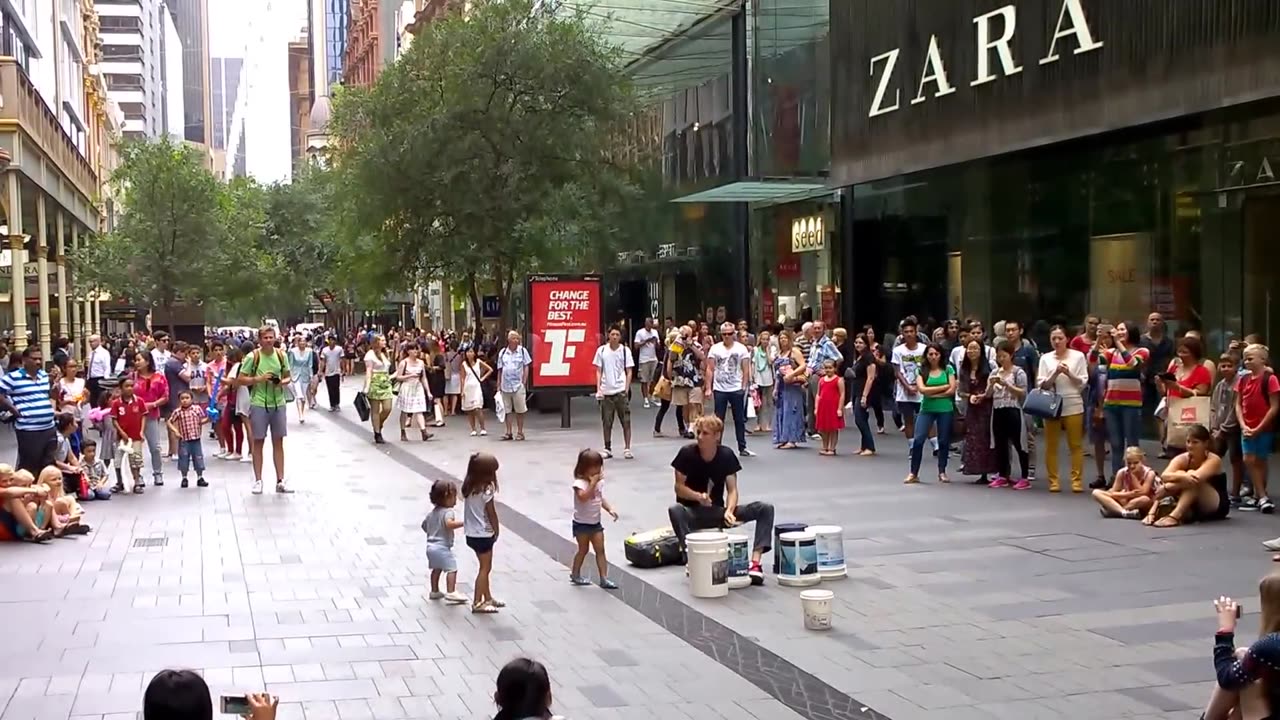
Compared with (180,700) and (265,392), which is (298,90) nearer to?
(265,392)

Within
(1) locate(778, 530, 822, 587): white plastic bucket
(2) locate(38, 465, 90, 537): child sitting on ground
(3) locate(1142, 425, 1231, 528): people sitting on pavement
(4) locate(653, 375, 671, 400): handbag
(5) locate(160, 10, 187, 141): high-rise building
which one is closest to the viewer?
(1) locate(778, 530, 822, 587): white plastic bucket

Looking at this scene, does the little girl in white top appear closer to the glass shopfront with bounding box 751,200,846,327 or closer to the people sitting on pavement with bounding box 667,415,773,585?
the people sitting on pavement with bounding box 667,415,773,585

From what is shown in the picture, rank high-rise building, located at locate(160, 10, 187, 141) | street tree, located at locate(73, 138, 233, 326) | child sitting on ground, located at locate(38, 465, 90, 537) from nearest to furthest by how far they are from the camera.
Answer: child sitting on ground, located at locate(38, 465, 90, 537), street tree, located at locate(73, 138, 233, 326), high-rise building, located at locate(160, 10, 187, 141)

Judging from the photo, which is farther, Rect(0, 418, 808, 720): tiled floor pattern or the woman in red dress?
the woman in red dress

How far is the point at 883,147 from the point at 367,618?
604 inches

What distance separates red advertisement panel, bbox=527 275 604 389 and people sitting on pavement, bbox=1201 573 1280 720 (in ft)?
62.7

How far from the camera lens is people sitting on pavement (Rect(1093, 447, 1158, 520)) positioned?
472 inches

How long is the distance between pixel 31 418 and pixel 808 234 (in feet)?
59.1

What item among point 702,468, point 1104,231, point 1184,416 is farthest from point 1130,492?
point 1104,231

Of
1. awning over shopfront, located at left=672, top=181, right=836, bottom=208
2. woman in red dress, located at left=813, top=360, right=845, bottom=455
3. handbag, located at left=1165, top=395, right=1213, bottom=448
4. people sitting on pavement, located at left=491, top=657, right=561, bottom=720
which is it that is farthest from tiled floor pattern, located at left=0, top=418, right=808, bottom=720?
awning over shopfront, located at left=672, top=181, right=836, bottom=208

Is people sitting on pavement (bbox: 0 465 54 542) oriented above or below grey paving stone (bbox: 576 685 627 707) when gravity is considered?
above

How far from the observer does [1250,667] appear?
482 cm

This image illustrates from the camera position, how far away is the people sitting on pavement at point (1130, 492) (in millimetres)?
11977

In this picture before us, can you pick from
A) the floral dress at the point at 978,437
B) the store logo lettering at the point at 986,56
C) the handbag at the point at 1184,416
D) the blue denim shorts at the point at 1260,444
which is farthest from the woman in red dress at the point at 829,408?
the blue denim shorts at the point at 1260,444
